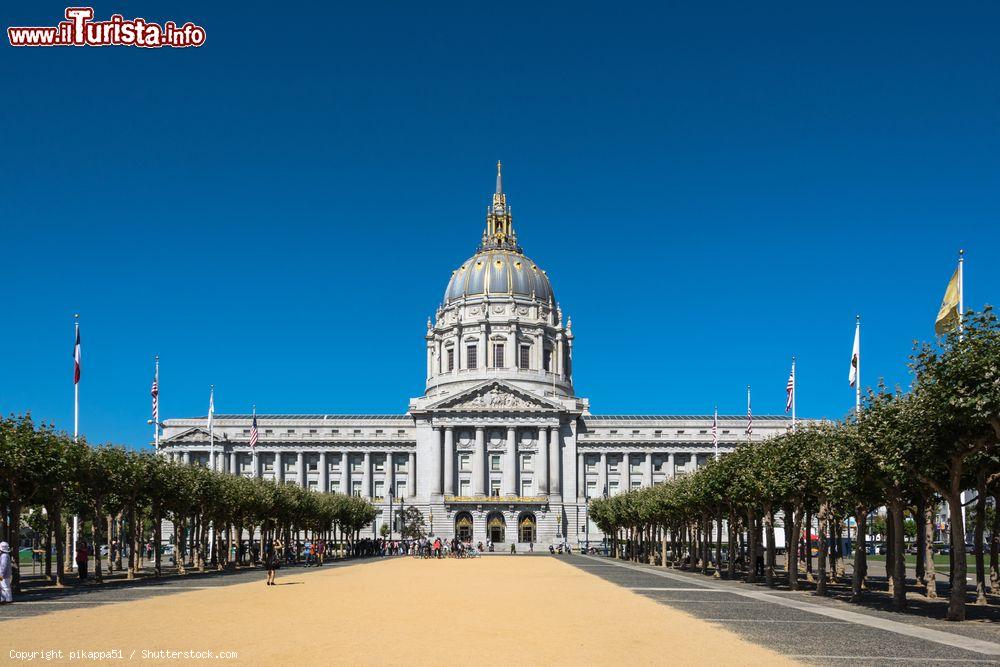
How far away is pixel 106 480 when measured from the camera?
6456cm

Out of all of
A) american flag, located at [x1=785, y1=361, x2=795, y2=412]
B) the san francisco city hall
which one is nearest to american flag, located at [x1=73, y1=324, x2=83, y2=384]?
american flag, located at [x1=785, y1=361, x2=795, y2=412]

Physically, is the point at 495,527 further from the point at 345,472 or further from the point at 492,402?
the point at 345,472

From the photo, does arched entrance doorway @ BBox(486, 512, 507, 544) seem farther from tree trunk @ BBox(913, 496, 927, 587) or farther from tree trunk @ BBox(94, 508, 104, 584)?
tree trunk @ BBox(913, 496, 927, 587)

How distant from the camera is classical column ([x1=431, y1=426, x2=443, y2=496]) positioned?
177 meters

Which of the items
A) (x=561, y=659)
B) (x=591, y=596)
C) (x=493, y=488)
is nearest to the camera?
(x=561, y=659)

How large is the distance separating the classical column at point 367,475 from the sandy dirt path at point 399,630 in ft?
448

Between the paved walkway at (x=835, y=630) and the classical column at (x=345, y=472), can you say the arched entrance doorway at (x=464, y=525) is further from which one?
the paved walkway at (x=835, y=630)

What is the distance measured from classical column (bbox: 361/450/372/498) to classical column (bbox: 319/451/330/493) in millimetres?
5745

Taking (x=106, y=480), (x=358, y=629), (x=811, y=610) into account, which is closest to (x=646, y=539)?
(x=106, y=480)

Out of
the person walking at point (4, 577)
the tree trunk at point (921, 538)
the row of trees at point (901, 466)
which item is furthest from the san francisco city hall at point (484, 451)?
the person walking at point (4, 577)

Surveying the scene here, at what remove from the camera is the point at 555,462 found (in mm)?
177500

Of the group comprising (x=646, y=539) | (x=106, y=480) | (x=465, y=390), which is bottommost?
(x=646, y=539)

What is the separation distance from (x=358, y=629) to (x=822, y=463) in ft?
88.8

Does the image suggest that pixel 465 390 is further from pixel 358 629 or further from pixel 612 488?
pixel 358 629
